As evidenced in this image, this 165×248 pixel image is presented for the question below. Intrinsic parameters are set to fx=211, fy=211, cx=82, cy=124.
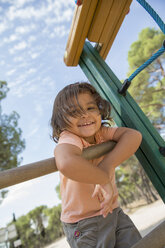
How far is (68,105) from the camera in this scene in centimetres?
98

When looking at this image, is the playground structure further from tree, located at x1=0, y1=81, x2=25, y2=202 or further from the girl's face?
tree, located at x1=0, y1=81, x2=25, y2=202

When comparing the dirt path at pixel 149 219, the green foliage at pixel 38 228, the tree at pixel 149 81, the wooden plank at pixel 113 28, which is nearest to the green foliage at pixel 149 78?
the tree at pixel 149 81

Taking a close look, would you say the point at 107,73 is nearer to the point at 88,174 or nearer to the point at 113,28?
the point at 113,28

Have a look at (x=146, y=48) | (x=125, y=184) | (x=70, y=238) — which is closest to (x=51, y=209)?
(x=125, y=184)

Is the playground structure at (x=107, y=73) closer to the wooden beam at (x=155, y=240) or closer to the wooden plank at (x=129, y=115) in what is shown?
the wooden plank at (x=129, y=115)

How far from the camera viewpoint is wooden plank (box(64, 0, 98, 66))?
1100 mm

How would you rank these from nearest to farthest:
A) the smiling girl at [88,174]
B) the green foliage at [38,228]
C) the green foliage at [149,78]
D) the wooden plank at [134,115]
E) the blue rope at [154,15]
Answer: the smiling girl at [88,174], the blue rope at [154,15], the wooden plank at [134,115], the green foliage at [149,78], the green foliage at [38,228]

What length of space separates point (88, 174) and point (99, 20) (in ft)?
2.87

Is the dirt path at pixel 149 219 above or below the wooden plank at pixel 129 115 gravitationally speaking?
below

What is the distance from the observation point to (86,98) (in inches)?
40.8

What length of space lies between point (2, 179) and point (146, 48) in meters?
10.3

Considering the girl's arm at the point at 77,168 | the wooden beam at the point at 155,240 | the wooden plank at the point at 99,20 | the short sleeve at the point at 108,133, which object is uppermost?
the wooden plank at the point at 99,20

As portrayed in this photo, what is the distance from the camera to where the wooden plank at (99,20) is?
1.09 metres

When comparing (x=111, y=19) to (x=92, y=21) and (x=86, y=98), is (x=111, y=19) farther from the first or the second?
(x=86, y=98)
